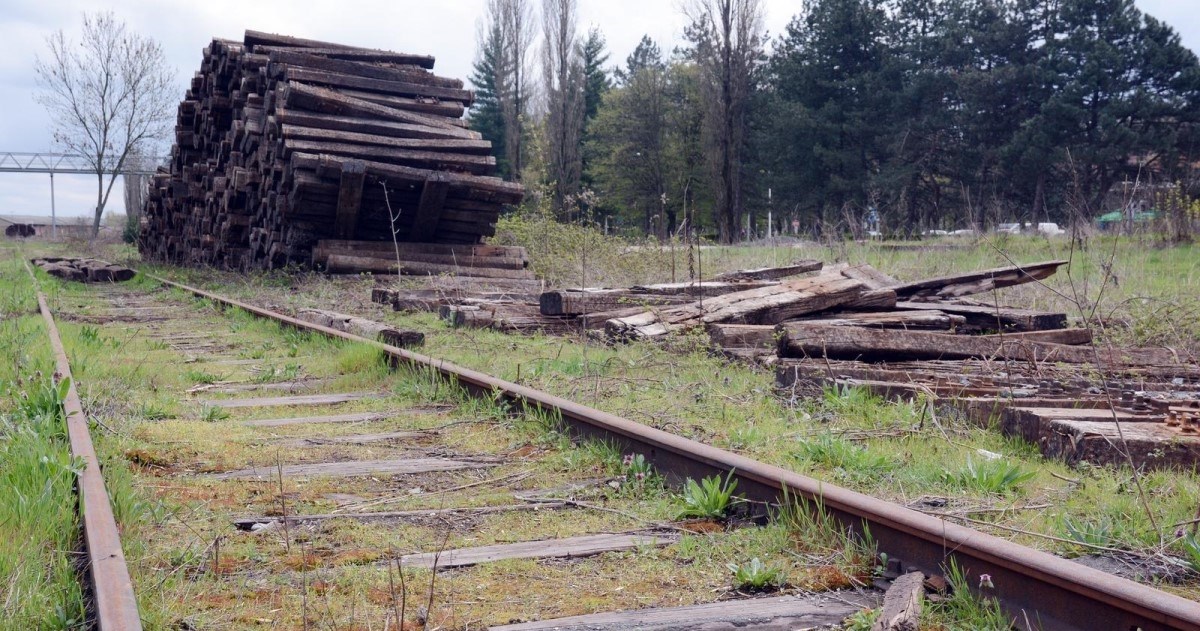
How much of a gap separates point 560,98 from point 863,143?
14059 mm

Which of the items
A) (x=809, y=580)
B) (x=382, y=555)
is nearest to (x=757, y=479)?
(x=809, y=580)

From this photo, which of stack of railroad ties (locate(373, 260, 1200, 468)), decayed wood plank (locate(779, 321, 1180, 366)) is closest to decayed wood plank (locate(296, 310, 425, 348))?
stack of railroad ties (locate(373, 260, 1200, 468))

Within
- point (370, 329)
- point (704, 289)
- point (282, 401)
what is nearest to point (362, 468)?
point (282, 401)

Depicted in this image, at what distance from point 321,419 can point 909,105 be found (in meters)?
42.6

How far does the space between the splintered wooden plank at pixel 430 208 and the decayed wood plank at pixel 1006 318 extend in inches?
315

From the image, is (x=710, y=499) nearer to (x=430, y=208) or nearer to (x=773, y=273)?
(x=773, y=273)

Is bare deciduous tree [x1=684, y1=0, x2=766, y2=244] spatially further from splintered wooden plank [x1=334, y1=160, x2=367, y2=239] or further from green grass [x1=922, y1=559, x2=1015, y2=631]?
green grass [x1=922, y1=559, x2=1015, y2=631]

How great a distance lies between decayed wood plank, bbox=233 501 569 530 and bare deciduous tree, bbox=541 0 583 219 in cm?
3991

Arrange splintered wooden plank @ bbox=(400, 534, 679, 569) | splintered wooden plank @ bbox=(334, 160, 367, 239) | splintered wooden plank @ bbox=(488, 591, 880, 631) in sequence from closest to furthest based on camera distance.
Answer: splintered wooden plank @ bbox=(488, 591, 880, 631), splintered wooden plank @ bbox=(400, 534, 679, 569), splintered wooden plank @ bbox=(334, 160, 367, 239)

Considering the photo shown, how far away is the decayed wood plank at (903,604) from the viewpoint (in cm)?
208

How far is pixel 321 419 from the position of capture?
4.77 metres

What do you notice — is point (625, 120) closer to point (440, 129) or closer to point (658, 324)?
point (440, 129)

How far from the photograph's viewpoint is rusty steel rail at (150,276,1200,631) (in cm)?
194

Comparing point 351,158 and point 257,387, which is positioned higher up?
point 351,158
